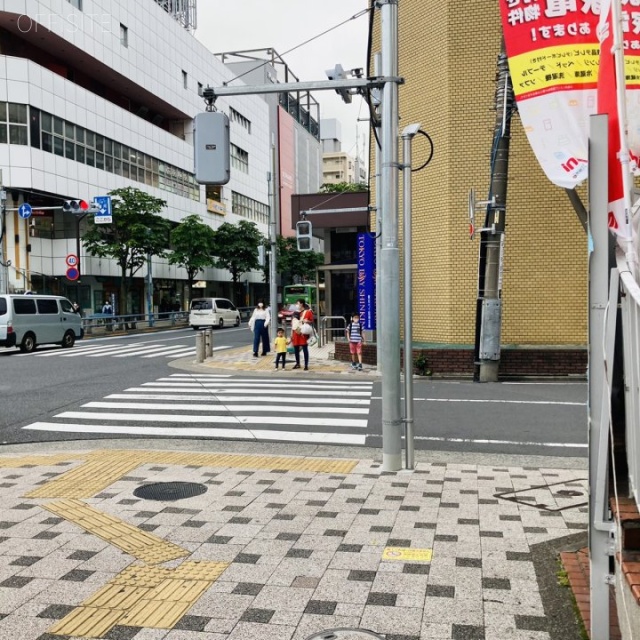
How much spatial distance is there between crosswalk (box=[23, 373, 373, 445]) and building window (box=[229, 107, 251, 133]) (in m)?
56.1

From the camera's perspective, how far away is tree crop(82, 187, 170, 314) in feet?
130

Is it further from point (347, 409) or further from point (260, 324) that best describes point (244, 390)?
point (260, 324)

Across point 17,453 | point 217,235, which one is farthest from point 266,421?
point 217,235

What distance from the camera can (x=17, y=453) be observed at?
347 inches

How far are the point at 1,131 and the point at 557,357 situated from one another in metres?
32.0

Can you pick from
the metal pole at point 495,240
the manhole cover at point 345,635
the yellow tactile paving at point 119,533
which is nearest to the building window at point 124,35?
the metal pole at point 495,240

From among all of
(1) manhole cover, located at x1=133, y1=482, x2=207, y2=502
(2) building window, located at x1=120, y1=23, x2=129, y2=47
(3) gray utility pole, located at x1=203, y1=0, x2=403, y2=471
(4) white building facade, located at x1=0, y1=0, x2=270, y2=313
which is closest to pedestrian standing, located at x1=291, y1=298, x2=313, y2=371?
(3) gray utility pole, located at x1=203, y1=0, x2=403, y2=471

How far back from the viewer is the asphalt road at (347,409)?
945cm

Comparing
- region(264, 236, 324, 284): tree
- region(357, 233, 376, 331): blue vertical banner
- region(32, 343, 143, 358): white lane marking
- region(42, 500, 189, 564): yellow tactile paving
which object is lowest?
region(32, 343, 143, 358): white lane marking

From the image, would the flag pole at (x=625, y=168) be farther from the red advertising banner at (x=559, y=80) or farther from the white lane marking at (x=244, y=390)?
the white lane marking at (x=244, y=390)

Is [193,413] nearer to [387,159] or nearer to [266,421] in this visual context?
[266,421]

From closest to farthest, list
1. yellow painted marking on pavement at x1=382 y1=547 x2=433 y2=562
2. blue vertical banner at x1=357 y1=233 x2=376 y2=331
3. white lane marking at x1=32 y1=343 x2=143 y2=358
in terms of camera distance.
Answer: yellow painted marking on pavement at x1=382 y1=547 x2=433 y2=562, blue vertical banner at x1=357 y1=233 x2=376 y2=331, white lane marking at x1=32 y1=343 x2=143 y2=358

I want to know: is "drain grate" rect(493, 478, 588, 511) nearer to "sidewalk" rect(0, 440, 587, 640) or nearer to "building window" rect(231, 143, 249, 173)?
"sidewalk" rect(0, 440, 587, 640)

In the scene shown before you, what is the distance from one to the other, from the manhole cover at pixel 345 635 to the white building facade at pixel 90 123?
28.9 m
